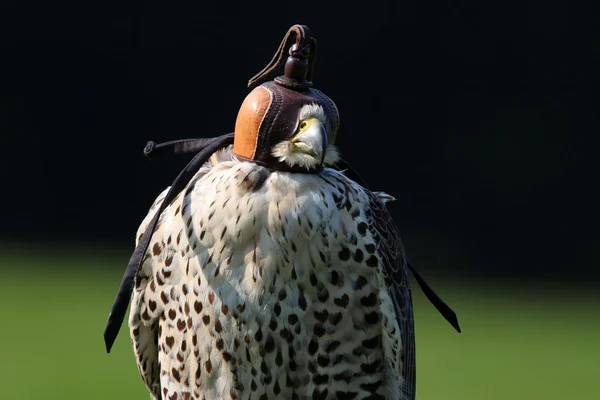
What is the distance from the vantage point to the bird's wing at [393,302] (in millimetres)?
2041

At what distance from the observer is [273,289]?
195cm

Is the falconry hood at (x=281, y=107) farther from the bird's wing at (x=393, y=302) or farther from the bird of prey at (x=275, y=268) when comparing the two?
the bird's wing at (x=393, y=302)

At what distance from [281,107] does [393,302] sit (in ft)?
1.41

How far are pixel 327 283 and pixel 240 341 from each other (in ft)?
0.59

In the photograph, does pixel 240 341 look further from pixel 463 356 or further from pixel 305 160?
pixel 463 356

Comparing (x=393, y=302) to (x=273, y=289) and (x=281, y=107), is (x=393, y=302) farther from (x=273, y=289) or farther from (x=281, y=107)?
(x=281, y=107)

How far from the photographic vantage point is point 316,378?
6.59 ft

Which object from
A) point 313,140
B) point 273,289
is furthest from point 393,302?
point 313,140

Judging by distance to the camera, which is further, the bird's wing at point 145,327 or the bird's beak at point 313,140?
the bird's wing at point 145,327

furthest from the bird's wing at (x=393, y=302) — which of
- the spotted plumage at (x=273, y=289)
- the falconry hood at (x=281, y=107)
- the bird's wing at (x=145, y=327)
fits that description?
the bird's wing at (x=145, y=327)

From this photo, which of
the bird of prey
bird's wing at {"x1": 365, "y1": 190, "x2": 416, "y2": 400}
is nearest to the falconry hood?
the bird of prey

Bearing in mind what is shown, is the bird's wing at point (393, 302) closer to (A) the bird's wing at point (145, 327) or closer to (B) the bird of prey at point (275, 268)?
(B) the bird of prey at point (275, 268)

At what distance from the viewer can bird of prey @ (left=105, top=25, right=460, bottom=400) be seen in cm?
193

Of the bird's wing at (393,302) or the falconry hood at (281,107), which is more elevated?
the falconry hood at (281,107)
